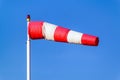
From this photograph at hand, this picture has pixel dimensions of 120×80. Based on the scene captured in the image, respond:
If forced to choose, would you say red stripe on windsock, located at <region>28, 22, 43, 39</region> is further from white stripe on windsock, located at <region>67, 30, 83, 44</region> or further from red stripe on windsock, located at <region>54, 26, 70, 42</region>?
white stripe on windsock, located at <region>67, 30, 83, 44</region>

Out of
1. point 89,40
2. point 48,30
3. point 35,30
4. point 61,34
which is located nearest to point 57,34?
point 61,34

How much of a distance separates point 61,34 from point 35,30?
970 millimetres

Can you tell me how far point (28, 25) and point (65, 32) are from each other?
1397 millimetres

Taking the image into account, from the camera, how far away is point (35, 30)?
876 inches

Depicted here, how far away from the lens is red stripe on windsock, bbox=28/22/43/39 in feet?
72.7

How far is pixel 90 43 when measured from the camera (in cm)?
2114

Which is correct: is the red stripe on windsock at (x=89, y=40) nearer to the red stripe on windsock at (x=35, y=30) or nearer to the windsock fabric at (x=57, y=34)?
the windsock fabric at (x=57, y=34)

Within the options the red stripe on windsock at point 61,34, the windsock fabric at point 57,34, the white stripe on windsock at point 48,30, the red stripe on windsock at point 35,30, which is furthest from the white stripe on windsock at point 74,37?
the red stripe on windsock at point 35,30

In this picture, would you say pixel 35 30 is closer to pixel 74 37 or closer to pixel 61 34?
pixel 61 34

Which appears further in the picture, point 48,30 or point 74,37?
point 48,30

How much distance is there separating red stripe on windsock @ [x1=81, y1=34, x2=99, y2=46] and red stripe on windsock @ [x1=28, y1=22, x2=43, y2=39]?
1586mm

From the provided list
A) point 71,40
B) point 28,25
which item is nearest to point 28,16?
point 28,25

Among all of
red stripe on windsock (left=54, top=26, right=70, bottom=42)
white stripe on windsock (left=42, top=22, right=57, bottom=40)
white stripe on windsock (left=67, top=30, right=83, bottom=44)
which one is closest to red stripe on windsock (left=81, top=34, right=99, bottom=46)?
white stripe on windsock (left=67, top=30, right=83, bottom=44)

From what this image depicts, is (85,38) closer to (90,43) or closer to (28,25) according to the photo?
(90,43)
